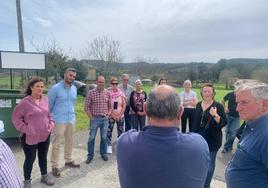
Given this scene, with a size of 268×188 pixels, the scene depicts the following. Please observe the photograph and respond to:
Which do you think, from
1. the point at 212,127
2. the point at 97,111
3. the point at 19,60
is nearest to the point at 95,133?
the point at 97,111

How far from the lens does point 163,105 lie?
1.83 m

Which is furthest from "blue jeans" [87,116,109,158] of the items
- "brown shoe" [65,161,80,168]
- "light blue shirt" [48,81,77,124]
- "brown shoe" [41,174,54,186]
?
"brown shoe" [41,174,54,186]

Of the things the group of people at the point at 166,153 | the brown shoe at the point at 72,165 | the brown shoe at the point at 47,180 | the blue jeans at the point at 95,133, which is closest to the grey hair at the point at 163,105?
the group of people at the point at 166,153

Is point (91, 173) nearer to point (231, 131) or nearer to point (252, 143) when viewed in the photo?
point (231, 131)

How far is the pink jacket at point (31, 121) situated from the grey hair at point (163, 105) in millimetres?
3108

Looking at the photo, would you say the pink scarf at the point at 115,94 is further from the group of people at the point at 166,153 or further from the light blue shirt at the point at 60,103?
the group of people at the point at 166,153

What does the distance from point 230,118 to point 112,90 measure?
2882mm

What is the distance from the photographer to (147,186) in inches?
70.8

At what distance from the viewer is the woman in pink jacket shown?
4.49 m

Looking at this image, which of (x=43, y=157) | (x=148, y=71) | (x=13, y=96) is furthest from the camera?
(x=148, y=71)

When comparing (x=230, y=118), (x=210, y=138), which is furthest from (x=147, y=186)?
(x=230, y=118)

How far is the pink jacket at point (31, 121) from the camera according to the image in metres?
4.47

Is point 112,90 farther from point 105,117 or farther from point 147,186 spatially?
point 147,186

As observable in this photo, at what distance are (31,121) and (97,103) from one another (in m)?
1.69
